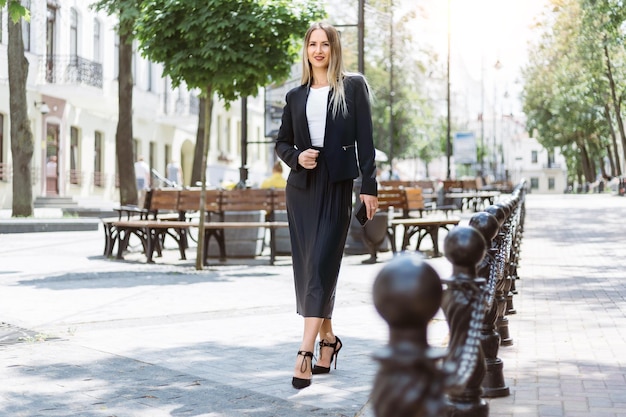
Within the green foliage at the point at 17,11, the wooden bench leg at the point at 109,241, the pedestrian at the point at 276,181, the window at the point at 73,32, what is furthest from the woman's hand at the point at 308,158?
the window at the point at 73,32

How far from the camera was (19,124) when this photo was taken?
23.4 m

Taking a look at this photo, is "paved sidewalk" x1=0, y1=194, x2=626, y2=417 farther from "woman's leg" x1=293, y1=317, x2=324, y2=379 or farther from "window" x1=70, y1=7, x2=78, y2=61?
"window" x1=70, y1=7, x2=78, y2=61

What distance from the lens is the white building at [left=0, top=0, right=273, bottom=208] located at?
110 ft

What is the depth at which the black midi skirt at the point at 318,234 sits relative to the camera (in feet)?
17.2

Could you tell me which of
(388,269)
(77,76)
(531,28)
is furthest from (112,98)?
(388,269)

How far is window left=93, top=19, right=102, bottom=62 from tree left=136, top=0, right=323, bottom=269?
27.5 meters

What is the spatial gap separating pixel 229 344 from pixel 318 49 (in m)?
2.16

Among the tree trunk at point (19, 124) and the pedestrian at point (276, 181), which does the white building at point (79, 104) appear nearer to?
the tree trunk at point (19, 124)

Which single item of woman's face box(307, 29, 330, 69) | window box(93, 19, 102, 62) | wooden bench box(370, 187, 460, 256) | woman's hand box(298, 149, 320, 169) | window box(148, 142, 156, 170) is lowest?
wooden bench box(370, 187, 460, 256)

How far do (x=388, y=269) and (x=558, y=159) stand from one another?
156m

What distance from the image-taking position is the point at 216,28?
11.7 metres

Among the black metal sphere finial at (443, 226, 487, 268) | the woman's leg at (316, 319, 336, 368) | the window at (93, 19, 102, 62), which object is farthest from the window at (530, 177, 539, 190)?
the black metal sphere finial at (443, 226, 487, 268)

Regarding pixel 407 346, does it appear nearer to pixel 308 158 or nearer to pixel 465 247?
pixel 465 247

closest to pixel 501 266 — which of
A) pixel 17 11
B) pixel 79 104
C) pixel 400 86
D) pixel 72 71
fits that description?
pixel 17 11
